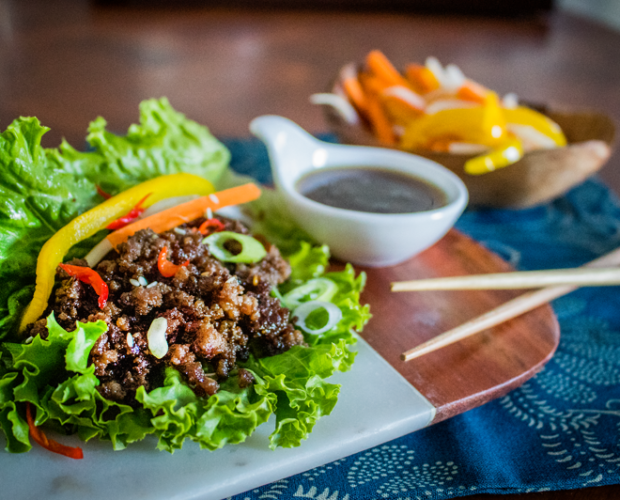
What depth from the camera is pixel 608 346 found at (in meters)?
2.38

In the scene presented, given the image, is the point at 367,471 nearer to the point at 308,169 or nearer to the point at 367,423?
the point at 367,423

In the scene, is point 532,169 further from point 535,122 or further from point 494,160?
point 535,122

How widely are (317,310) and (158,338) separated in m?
0.57

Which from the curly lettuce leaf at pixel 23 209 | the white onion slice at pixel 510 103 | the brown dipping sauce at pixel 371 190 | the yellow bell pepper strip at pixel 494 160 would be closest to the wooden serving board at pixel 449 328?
the brown dipping sauce at pixel 371 190

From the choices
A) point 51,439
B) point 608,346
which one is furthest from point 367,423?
point 608,346

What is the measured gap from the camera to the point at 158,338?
164cm

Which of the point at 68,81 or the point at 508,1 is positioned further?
the point at 508,1

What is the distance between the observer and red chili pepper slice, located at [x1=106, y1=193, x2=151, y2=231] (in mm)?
1980

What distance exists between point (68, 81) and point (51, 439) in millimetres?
4231

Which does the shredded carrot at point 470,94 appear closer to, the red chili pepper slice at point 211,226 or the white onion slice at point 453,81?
the white onion slice at point 453,81

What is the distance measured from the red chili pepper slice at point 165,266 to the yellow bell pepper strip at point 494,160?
5.83ft

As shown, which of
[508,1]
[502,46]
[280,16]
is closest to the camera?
[502,46]

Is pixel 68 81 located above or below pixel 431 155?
below

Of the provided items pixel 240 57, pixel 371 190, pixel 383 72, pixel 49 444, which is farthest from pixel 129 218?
pixel 240 57
